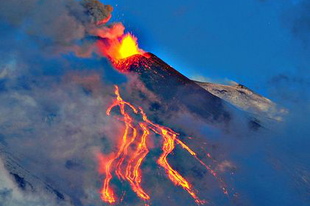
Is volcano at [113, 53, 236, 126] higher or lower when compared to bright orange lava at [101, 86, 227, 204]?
higher

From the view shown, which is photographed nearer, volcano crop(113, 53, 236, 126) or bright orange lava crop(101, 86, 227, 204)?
bright orange lava crop(101, 86, 227, 204)

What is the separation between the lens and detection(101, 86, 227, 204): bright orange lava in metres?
8.56

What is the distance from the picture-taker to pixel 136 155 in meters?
9.48

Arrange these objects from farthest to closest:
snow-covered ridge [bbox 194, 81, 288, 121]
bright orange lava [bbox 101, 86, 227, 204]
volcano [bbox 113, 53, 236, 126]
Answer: snow-covered ridge [bbox 194, 81, 288, 121]
volcano [bbox 113, 53, 236, 126]
bright orange lava [bbox 101, 86, 227, 204]

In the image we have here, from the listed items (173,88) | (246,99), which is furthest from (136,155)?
(246,99)

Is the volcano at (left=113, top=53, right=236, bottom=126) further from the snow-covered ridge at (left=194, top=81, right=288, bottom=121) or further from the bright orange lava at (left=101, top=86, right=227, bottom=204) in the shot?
the bright orange lava at (left=101, top=86, right=227, bottom=204)

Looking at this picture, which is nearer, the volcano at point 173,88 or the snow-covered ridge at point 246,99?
the volcano at point 173,88

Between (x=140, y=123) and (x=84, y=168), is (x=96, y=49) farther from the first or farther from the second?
(x=84, y=168)

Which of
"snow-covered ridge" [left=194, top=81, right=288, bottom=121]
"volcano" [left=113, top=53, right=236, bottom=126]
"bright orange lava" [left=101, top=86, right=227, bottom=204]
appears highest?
"snow-covered ridge" [left=194, top=81, right=288, bottom=121]

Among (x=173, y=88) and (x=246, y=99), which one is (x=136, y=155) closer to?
(x=173, y=88)

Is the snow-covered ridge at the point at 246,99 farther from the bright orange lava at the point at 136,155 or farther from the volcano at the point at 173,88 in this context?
the bright orange lava at the point at 136,155

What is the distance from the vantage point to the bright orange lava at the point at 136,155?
28.1 feet

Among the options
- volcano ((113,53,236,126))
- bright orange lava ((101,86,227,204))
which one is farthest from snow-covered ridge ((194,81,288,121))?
bright orange lava ((101,86,227,204))

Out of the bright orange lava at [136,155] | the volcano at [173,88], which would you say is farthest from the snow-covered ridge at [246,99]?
the bright orange lava at [136,155]
